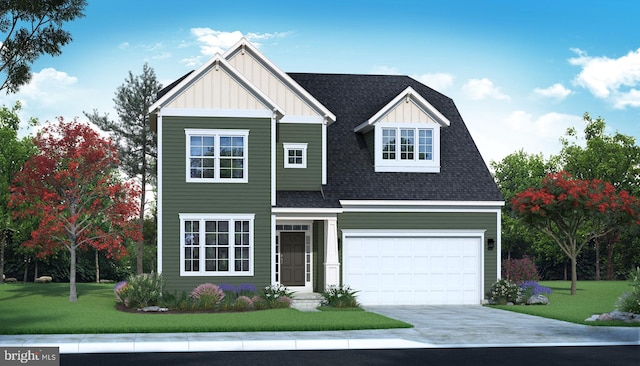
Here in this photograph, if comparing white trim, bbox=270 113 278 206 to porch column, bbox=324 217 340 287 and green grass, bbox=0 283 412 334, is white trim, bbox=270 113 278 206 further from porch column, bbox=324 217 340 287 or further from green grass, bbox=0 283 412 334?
green grass, bbox=0 283 412 334

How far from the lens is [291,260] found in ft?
97.8

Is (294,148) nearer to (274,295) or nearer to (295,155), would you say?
(295,155)

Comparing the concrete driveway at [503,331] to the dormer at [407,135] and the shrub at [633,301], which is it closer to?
the shrub at [633,301]

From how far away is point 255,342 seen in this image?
55.8ft

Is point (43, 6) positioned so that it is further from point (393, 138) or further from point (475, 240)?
point (475, 240)

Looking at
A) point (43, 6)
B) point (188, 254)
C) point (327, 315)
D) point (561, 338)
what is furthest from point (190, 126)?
point (561, 338)

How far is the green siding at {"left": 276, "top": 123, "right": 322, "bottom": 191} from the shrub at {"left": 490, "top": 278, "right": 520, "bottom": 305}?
7.29m

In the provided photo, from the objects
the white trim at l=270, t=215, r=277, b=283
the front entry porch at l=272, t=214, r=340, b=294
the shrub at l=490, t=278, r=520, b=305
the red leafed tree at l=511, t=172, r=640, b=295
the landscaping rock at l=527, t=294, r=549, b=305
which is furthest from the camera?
the red leafed tree at l=511, t=172, r=640, b=295

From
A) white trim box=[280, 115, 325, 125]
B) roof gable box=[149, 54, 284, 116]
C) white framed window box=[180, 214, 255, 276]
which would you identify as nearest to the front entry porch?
white framed window box=[180, 214, 255, 276]

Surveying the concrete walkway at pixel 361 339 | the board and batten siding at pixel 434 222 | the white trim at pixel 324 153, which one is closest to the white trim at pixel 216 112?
the white trim at pixel 324 153

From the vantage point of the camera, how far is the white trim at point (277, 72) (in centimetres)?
2897

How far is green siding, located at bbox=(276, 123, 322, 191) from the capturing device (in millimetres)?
29062

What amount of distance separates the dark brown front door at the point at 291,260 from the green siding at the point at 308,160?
199 centimetres
